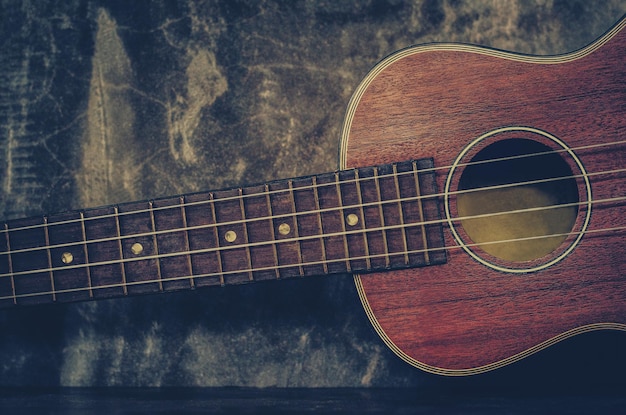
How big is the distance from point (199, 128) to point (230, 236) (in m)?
0.56

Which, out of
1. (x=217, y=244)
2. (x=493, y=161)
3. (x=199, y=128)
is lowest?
(x=217, y=244)

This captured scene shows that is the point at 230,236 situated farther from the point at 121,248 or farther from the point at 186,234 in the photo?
the point at 121,248

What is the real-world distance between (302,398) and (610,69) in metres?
1.44

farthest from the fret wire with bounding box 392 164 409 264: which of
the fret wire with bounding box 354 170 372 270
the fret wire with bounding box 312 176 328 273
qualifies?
the fret wire with bounding box 312 176 328 273

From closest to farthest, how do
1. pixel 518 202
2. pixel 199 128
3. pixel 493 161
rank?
pixel 493 161
pixel 518 202
pixel 199 128

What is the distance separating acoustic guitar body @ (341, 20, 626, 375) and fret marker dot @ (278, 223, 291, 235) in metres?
0.25

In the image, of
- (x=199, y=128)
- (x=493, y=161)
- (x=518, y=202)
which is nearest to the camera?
→ (x=493, y=161)

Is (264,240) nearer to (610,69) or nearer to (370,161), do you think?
(370,161)

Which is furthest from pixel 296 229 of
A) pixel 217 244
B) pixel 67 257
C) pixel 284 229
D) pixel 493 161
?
pixel 67 257

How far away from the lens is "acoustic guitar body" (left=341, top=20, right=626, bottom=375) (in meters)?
1.69

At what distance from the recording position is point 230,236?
5.65 feet

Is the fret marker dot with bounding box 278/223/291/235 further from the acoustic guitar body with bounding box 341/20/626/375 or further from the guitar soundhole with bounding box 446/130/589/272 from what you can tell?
the guitar soundhole with bounding box 446/130/589/272

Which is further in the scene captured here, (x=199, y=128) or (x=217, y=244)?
(x=199, y=128)

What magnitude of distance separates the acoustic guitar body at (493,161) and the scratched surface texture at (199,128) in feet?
1.09
